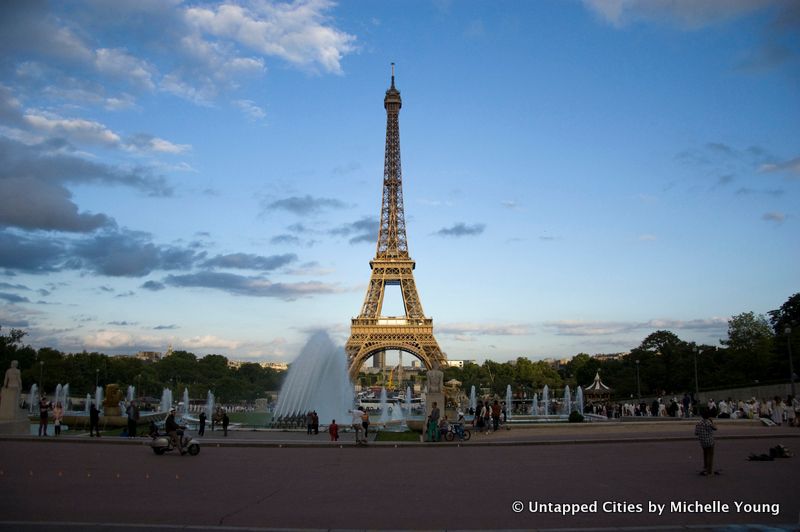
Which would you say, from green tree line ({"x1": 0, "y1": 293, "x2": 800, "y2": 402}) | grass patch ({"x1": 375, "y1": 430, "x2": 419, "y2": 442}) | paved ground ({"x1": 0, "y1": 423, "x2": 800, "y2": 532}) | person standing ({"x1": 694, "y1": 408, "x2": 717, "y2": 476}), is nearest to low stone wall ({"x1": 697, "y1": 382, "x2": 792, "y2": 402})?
green tree line ({"x1": 0, "y1": 293, "x2": 800, "y2": 402})

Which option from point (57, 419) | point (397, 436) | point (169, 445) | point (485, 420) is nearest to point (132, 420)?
point (57, 419)

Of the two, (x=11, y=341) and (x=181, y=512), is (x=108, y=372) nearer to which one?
(x=11, y=341)

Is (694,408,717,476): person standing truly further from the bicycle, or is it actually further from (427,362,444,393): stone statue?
(427,362,444,393): stone statue

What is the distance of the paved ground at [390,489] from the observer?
36.1 ft

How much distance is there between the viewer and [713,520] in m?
11.0

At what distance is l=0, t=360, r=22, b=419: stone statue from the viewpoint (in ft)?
100

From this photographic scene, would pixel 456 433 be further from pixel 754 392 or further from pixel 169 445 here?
pixel 754 392

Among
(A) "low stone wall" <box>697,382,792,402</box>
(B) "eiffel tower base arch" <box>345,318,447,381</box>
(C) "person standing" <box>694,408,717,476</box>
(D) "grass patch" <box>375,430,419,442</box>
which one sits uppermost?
(B) "eiffel tower base arch" <box>345,318,447,381</box>

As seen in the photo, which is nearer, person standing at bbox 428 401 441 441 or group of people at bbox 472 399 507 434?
person standing at bbox 428 401 441 441

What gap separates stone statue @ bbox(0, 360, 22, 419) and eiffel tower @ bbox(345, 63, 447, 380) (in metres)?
53.9

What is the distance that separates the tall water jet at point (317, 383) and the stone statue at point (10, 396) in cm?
1574

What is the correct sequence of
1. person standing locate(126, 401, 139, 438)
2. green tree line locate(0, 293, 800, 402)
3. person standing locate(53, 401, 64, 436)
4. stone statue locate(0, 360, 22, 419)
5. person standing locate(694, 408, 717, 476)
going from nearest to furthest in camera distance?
person standing locate(694, 408, 717, 476) → person standing locate(53, 401, 64, 436) → person standing locate(126, 401, 139, 438) → stone statue locate(0, 360, 22, 419) → green tree line locate(0, 293, 800, 402)

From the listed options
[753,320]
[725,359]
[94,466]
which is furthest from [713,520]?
[753,320]

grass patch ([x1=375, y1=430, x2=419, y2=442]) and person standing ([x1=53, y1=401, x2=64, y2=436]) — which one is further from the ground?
person standing ([x1=53, y1=401, x2=64, y2=436])
